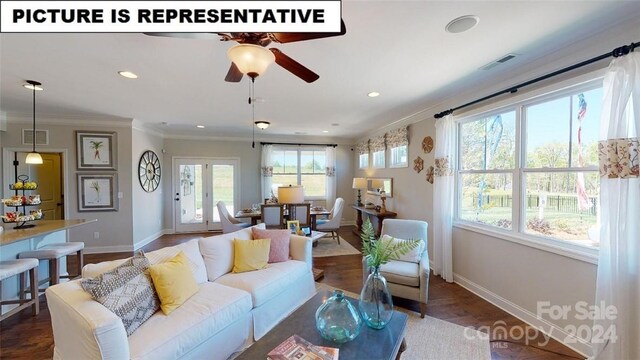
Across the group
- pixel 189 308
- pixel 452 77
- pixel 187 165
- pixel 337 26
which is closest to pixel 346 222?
pixel 187 165

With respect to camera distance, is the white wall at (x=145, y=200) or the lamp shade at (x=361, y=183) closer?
the white wall at (x=145, y=200)

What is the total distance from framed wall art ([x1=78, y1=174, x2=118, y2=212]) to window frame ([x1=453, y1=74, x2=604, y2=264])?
234 inches

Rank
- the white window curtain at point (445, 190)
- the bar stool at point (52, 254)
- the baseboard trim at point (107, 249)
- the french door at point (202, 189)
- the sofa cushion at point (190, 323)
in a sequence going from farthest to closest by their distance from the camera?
the french door at point (202, 189)
the baseboard trim at point (107, 249)
the white window curtain at point (445, 190)
the bar stool at point (52, 254)
the sofa cushion at point (190, 323)

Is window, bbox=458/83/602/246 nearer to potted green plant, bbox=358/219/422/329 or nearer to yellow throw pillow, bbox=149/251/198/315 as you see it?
potted green plant, bbox=358/219/422/329

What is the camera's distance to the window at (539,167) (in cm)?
218

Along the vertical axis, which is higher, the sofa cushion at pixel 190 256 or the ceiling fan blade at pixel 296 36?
the ceiling fan blade at pixel 296 36

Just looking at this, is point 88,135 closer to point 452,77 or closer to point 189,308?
point 189,308

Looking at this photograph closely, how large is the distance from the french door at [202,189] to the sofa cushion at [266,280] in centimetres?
450

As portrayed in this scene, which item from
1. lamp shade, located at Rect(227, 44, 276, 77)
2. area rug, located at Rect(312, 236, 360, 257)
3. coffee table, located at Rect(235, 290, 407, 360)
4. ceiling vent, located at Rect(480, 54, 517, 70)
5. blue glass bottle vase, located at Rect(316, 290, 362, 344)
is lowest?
area rug, located at Rect(312, 236, 360, 257)

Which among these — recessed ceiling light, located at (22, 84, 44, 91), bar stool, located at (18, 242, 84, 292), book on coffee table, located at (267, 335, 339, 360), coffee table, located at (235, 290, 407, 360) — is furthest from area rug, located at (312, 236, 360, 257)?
recessed ceiling light, located at (22, 84, 44, 91)

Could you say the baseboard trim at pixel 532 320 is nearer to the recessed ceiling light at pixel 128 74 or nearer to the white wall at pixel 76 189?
the recessed ceiling light at pixel 128 74

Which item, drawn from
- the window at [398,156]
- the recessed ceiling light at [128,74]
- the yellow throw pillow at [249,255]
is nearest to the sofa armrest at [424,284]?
the yellow throw pillow at [249,255]

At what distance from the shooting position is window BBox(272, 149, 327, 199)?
7023 mm

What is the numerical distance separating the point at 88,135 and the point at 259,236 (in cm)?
422
